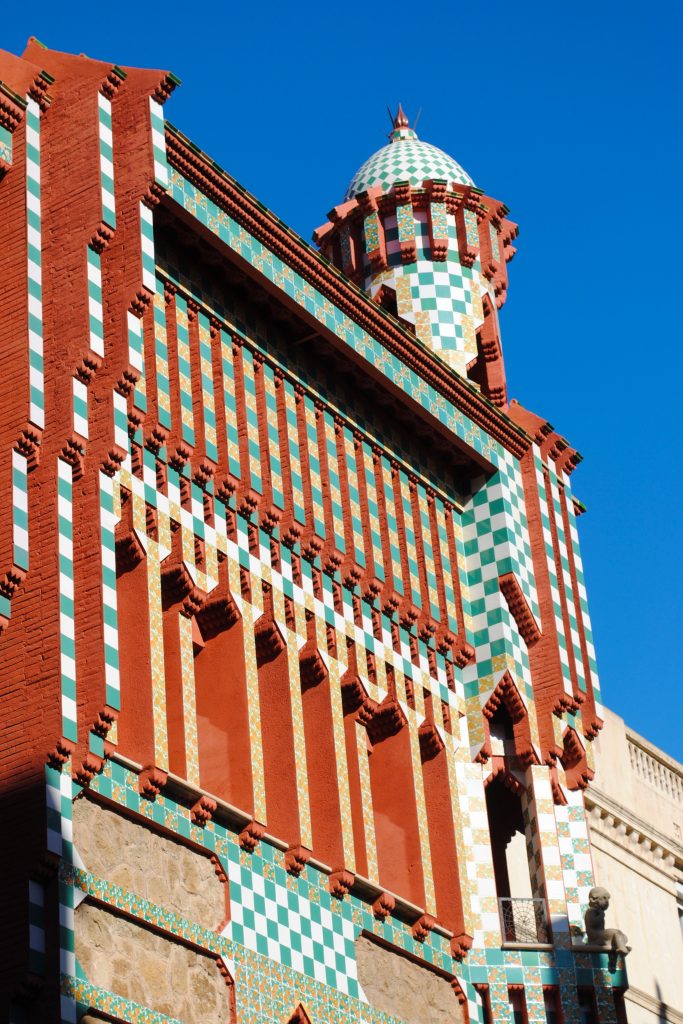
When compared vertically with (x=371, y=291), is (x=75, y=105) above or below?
below

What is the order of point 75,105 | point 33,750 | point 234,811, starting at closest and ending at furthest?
point 33,750, point 234,811, point 75,105

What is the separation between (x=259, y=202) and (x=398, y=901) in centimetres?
614

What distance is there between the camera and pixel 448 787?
21844mm

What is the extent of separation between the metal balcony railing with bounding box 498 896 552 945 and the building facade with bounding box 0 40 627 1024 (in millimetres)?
31

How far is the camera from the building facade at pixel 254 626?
56.9ft

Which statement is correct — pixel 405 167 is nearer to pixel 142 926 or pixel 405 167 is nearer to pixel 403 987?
pixel 403 987

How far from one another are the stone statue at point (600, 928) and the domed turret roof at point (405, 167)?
831cm

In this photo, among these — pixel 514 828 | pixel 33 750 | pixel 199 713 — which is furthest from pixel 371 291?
pixel 33 750

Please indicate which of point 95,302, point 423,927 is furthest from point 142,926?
point 95,302

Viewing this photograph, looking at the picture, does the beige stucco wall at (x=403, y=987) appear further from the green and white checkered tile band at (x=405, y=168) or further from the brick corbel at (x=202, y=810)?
the green and white checkered tile band at (x=405, y=168)

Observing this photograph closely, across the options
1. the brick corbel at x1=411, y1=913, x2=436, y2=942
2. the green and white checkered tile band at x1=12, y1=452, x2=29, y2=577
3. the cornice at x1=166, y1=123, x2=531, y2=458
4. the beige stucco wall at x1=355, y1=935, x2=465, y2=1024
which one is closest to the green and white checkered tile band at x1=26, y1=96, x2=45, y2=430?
the green and white checkered tile band at x1=12, y1=452, x2=29, y2=577

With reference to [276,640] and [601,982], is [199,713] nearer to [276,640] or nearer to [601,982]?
[276,640]

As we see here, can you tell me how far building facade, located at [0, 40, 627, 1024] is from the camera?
17328mm

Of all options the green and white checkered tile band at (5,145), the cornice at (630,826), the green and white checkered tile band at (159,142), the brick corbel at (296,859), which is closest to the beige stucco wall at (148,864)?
the brick corbel at (296,859)
